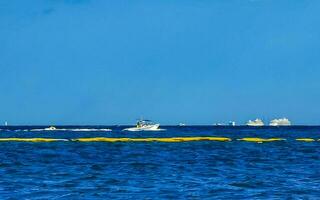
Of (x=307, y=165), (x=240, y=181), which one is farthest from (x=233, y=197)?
(x=307, y=165)

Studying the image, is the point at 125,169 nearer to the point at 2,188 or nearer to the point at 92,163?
the point at 92,163

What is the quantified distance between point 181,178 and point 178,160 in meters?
14.8

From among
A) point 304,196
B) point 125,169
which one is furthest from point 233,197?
point 125,169

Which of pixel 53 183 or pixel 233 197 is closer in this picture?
pixel 233 197

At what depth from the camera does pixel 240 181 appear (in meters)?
30.5

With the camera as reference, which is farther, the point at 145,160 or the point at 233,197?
the point at 145,160

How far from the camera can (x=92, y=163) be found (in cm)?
4375

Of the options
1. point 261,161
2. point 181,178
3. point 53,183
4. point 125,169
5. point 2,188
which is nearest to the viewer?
point 2,188

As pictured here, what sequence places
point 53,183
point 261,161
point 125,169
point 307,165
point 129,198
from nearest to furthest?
1. point 129,198
2. point 53,183
3. point 125,169
4. point 307,165
5. point 261,161

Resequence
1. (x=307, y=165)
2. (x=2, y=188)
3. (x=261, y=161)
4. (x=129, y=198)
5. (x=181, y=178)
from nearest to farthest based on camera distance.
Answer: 1. (x=129, y=198)
2. (x=2, y=188)
3. (x=181, y=178)
4. (x=307, y=165)
5. (x=261, y=161)

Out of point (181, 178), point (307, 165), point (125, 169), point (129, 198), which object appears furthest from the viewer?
point (307, 165)

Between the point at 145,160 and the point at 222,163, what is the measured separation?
6376 mm

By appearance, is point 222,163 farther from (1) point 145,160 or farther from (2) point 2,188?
(2) point 2,188

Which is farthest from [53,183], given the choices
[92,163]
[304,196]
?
[92,163]
